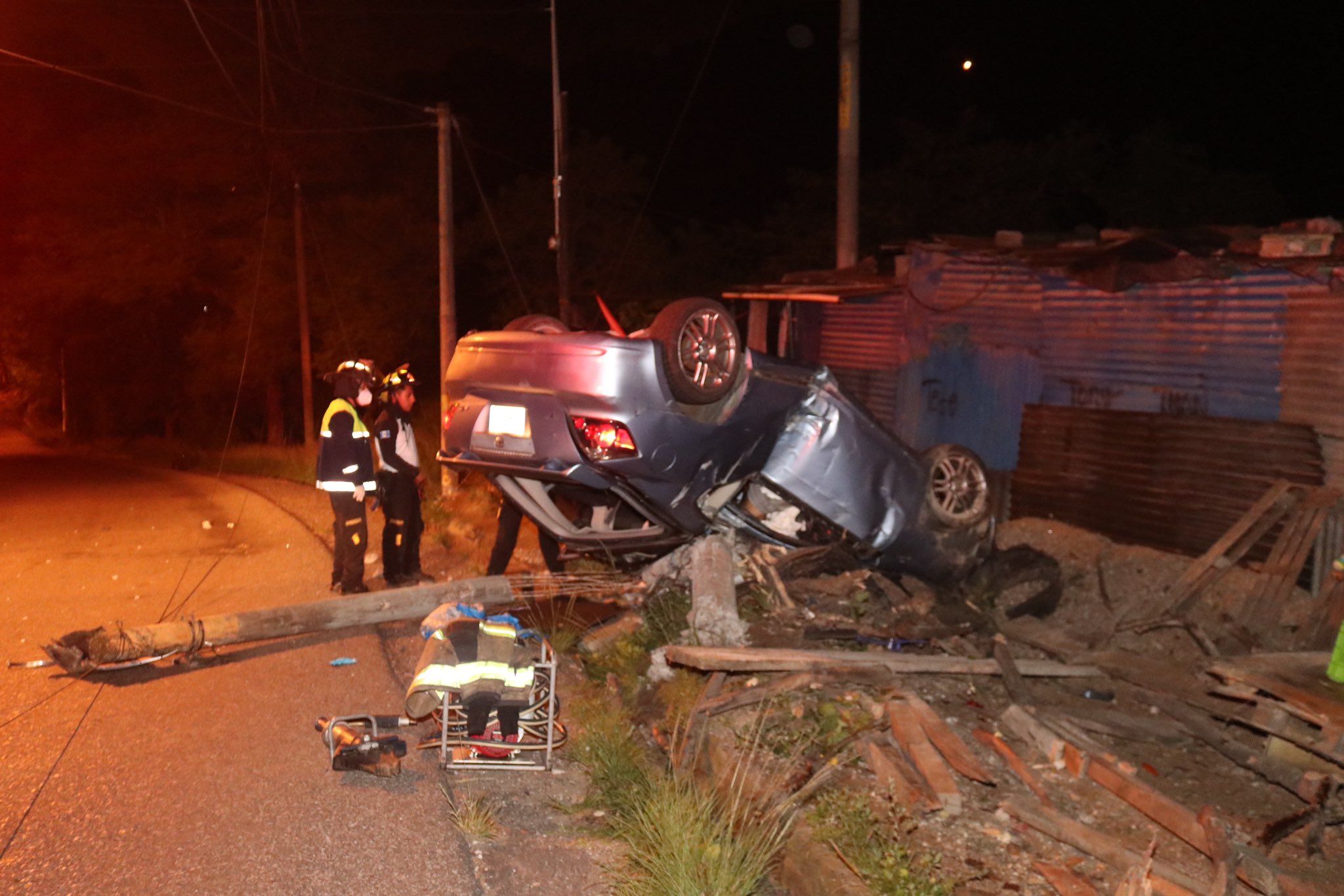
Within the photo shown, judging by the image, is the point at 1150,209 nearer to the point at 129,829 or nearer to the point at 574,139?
the point at 574,139

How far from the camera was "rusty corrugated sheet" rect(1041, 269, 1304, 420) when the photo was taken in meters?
8.43

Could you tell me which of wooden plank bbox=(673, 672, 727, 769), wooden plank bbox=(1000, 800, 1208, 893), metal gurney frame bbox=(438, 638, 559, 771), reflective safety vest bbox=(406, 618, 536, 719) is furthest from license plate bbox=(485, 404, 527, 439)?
wooden plank bbox=(1000, 800, 1208, 893)

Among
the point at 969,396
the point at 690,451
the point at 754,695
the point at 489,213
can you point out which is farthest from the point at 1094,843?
the point at 489,213

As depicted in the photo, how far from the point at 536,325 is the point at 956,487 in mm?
3253

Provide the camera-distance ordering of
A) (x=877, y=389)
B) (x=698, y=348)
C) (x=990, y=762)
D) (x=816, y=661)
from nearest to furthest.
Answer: (x=990, y=762), (x=816, y=661), (x=698, y=348), (x=877, y=389)

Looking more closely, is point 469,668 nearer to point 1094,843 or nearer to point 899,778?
point 899,778

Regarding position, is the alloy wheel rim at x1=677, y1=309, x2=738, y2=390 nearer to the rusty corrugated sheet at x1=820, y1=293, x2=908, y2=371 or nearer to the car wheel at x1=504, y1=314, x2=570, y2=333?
the car wheel at x1=504, y1=314, x2=570, y2=333

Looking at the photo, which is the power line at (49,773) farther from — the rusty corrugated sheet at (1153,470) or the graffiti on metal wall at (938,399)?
the graffiti on metal wall at (938,399)

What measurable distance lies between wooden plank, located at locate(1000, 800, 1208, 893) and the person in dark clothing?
15.0ft

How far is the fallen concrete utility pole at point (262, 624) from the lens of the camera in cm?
634

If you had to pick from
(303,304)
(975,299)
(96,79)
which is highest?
(96,79)

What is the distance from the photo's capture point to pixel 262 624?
696 cm

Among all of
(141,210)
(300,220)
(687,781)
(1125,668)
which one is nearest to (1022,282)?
(1125,668)

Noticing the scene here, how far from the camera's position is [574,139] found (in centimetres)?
2991
